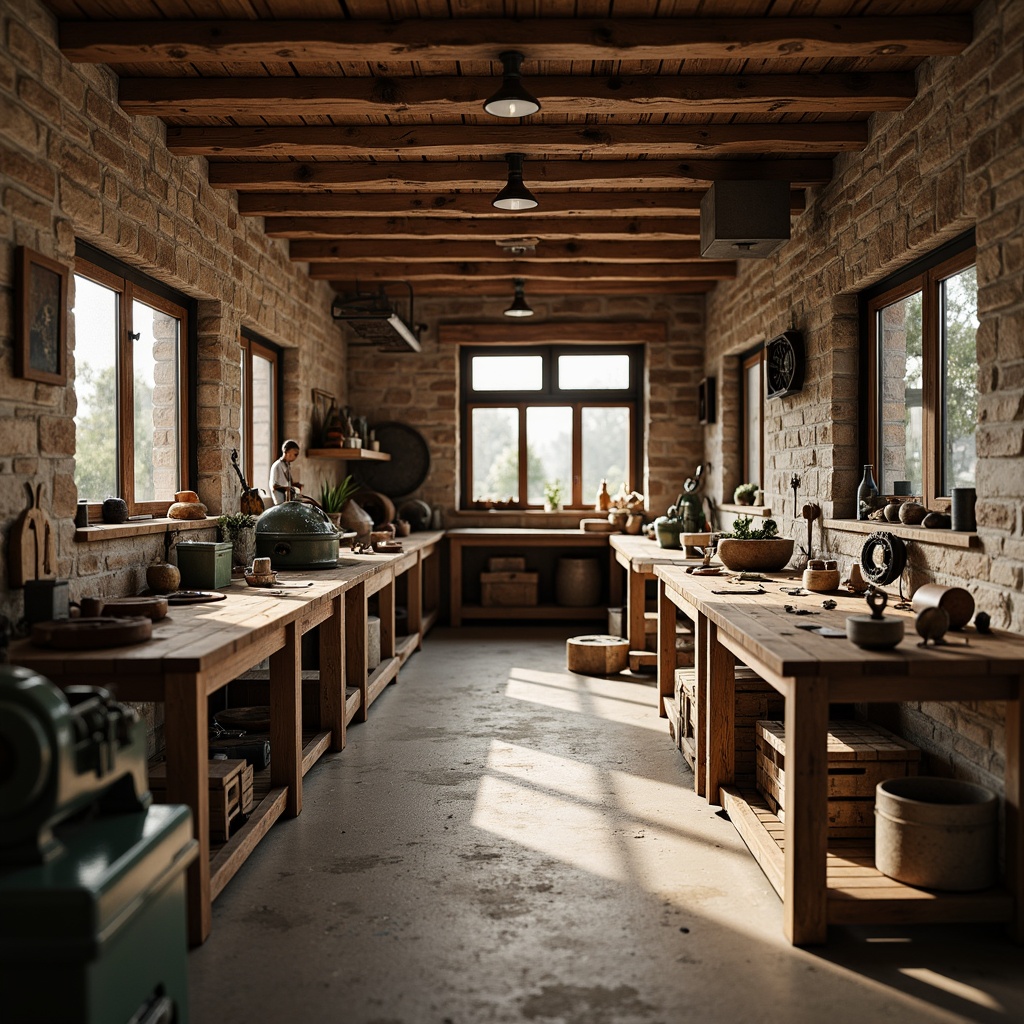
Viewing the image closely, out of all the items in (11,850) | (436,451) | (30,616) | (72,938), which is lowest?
(72,938)

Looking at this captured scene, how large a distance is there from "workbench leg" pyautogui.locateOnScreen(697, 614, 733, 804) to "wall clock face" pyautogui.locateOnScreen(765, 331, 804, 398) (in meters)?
2.28

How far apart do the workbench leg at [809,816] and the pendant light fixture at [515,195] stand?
3083mm

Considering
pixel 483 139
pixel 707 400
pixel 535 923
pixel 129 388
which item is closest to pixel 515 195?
pixel 483 139

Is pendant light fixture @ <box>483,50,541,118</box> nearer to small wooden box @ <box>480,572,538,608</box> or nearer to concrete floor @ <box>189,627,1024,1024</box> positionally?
concrete floor @ <box>189,627,1024,1024</box>

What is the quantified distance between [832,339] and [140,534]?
145 inches

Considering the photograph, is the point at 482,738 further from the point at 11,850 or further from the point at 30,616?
the point at 11,850

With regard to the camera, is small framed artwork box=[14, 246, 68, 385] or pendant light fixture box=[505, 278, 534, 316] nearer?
small framed artwork box=[14, 246, 68, 385]

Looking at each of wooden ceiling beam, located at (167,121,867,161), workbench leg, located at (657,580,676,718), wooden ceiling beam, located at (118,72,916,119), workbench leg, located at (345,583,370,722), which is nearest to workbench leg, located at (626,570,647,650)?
workbench leg, located at (657,580,676,718)

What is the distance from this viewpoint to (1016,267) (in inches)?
130

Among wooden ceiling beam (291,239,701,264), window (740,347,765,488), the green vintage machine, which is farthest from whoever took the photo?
window (740,347,765,488)

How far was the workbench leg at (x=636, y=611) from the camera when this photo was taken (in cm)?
686

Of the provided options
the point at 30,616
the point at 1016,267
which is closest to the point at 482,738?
the point at 30,616

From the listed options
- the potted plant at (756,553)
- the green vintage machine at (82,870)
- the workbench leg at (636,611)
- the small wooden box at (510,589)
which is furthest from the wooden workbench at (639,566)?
the green vintage machine at (82,870)

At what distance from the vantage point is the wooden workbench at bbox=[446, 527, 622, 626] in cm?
883
